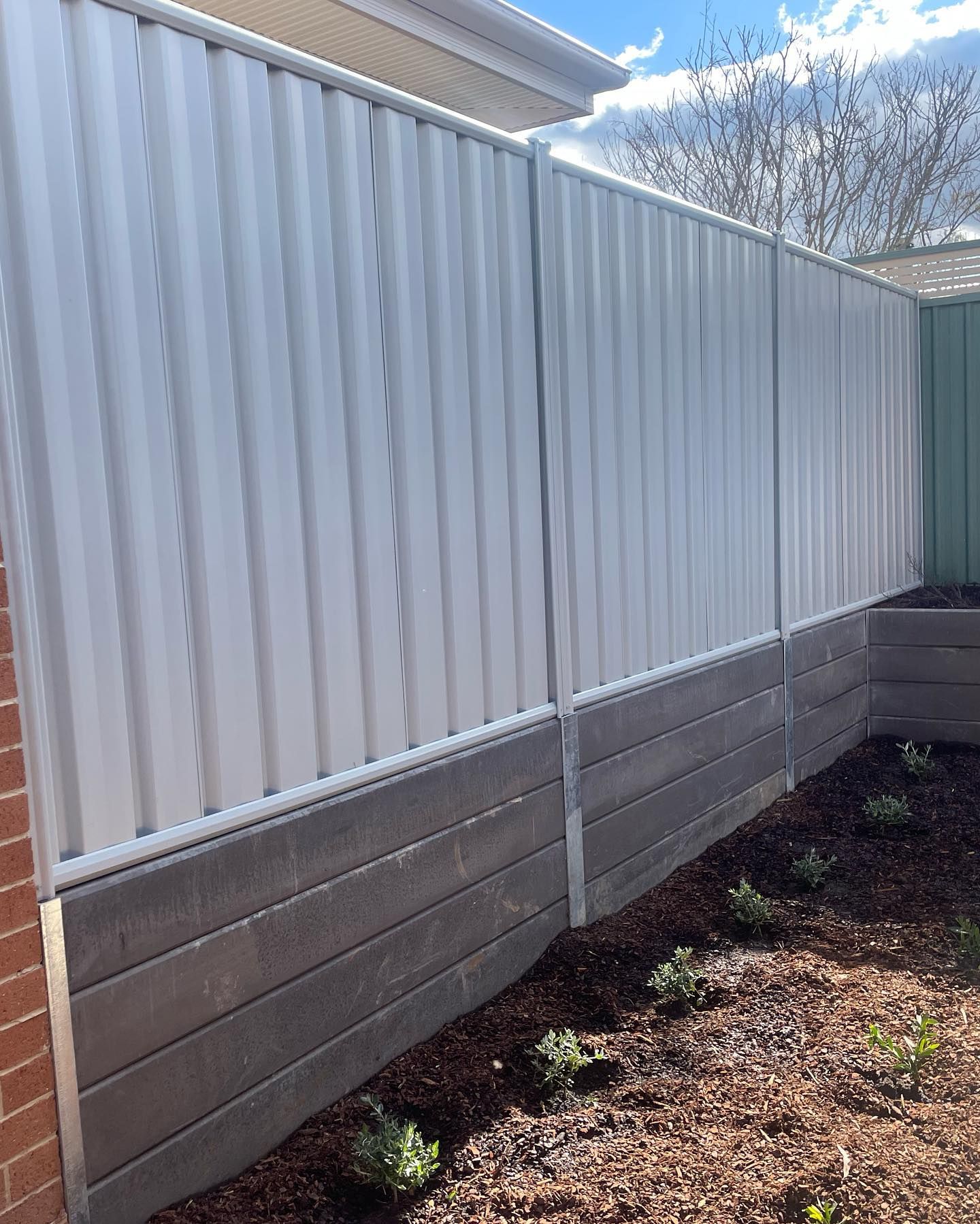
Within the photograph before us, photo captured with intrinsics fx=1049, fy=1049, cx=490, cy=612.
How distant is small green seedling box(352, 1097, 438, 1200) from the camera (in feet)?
8.47

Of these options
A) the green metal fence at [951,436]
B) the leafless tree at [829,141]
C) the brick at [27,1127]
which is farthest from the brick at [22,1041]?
the leafless tree at [829,141]

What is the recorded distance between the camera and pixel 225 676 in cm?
261

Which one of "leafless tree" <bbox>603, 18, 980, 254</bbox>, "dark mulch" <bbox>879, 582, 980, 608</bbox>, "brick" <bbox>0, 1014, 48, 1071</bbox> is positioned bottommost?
"brick" <bbox>0, 1014, 48, 1071</bbox>

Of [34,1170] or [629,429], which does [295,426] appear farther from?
[629,429]

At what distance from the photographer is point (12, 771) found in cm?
212

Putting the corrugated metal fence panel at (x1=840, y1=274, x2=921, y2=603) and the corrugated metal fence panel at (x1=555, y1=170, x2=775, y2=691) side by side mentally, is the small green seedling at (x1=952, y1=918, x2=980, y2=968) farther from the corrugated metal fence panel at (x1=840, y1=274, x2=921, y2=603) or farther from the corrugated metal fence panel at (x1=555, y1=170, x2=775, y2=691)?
the corrugated metal fence panel at (x1=840, y1=274, x2=921, y2=603)

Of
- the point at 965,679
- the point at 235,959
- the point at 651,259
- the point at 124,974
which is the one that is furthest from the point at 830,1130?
the point at 965,679

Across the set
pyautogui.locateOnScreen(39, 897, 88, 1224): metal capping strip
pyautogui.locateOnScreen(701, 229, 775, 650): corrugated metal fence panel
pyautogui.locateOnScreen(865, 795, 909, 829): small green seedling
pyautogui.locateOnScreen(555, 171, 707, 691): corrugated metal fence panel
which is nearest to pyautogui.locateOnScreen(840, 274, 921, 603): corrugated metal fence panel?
pyautogui.locateOnScreen(701, 229, 775, 650): corrugated metal fence panel

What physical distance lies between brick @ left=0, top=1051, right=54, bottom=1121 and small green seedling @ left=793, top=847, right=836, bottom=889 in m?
3.38

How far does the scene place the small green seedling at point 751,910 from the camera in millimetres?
4195

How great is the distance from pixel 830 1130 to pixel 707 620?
260cm

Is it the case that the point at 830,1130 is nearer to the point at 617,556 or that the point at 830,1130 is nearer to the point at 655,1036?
the point at 655,1036

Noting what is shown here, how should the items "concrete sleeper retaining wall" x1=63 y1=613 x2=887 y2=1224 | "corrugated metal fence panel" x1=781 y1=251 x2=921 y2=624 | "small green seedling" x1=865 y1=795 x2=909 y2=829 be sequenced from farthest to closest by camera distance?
"corrugated metal fence panel" x1=781 y1=251 x2=921 y2=624 → "small green seedling" x1=865 y1=795 x2=909 y2=829 → "concrete sleeper retaining wall" x1=63 y1=613 x2=887 y2=1224

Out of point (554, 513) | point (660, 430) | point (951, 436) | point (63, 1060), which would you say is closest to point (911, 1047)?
point (554, 513)
